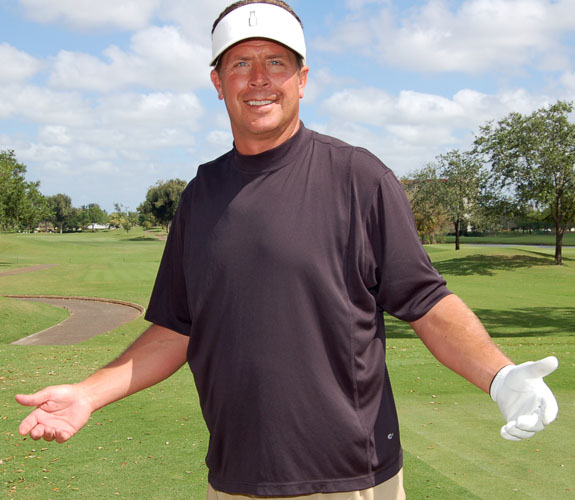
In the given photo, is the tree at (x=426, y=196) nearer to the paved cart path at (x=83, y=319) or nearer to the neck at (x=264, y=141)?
the paved cart path at (x=83, y=319)

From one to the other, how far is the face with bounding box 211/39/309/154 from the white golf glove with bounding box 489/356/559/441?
44.0 inches

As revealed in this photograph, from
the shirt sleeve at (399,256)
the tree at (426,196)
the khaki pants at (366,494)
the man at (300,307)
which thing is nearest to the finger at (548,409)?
the man at (300,307)

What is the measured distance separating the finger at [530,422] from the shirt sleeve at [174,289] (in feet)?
4.46

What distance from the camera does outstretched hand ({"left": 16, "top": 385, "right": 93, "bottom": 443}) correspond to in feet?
7.67

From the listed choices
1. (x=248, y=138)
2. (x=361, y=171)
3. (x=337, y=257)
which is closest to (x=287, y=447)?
(x=337, y=257)

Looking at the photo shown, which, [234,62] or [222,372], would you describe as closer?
[222,372]

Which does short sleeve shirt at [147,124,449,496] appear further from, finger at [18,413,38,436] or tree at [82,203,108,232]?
tree at [82,203,108,232]

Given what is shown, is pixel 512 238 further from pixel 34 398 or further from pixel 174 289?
pixel 34 398

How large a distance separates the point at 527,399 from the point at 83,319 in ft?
75.6

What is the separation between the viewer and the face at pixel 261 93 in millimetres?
2297

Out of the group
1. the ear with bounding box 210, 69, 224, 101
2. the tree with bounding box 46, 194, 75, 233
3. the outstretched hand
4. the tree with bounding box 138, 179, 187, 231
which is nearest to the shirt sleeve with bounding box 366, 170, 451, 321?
the ear with bounding box 210, 69, 224, 101

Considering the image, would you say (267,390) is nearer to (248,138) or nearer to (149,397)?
(248,138)

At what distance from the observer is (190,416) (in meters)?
6.48

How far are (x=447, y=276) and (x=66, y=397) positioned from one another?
132 ft
